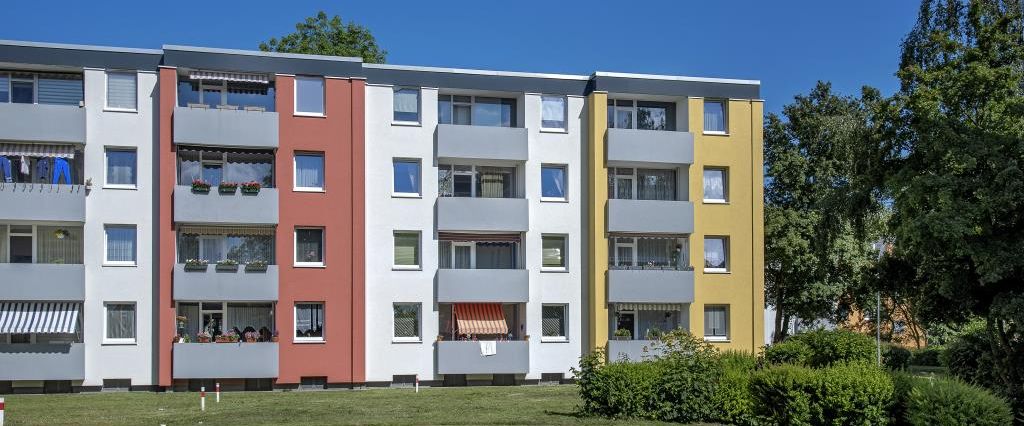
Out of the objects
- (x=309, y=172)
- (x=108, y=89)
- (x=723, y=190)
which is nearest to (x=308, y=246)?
(x=309, y=172)

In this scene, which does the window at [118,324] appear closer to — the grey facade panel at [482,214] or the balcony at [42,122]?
the balcony at [42,122]

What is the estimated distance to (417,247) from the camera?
40.2m

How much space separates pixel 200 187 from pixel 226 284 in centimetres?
331

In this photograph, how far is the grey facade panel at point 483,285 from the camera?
39844mm

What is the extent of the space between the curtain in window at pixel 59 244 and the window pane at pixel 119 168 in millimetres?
1965

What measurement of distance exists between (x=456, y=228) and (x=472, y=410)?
13250mm

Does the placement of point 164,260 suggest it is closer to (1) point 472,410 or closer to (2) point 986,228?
(1) point 472,410

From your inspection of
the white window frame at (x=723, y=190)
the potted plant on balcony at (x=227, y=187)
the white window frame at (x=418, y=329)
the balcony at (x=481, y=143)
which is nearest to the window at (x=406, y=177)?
the balcony at (x=481, y=143)

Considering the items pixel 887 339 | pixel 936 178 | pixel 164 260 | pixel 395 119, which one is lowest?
pixel 887 339

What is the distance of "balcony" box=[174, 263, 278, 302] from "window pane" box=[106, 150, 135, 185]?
3.39 meters

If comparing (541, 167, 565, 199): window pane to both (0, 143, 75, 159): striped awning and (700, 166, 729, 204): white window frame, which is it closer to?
(700, 166, 729, 204): white window frame

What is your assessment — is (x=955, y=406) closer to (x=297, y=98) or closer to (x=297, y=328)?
(x=297, y=328)

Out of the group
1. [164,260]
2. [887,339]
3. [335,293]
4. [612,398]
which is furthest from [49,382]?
[887,339]

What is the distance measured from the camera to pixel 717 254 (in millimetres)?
42844
